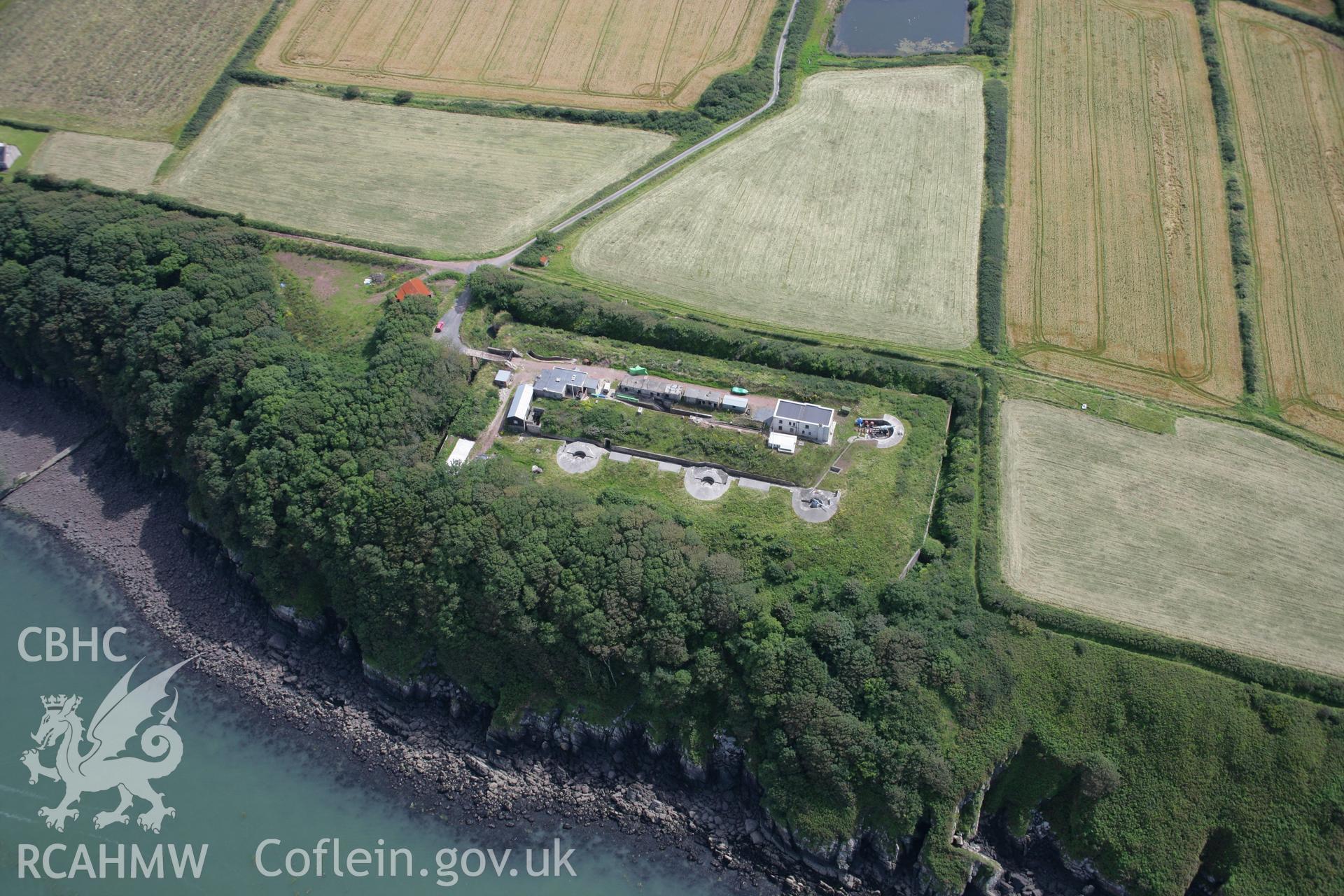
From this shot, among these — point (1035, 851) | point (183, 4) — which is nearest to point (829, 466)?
point (1035, 851)

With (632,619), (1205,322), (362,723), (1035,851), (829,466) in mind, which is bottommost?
(362,723)

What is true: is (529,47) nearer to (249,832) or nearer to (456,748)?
(456,748)

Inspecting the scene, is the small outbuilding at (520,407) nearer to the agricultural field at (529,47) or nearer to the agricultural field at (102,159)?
the agricultural field at (529,47)

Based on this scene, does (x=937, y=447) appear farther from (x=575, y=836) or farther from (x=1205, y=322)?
(x=575, y=836)

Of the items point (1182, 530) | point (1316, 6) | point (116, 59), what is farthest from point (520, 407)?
point (1316, 6)

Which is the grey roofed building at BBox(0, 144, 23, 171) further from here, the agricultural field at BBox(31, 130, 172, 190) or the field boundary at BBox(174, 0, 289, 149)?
the field boundary at BBox(174, 0, 289, 149)
